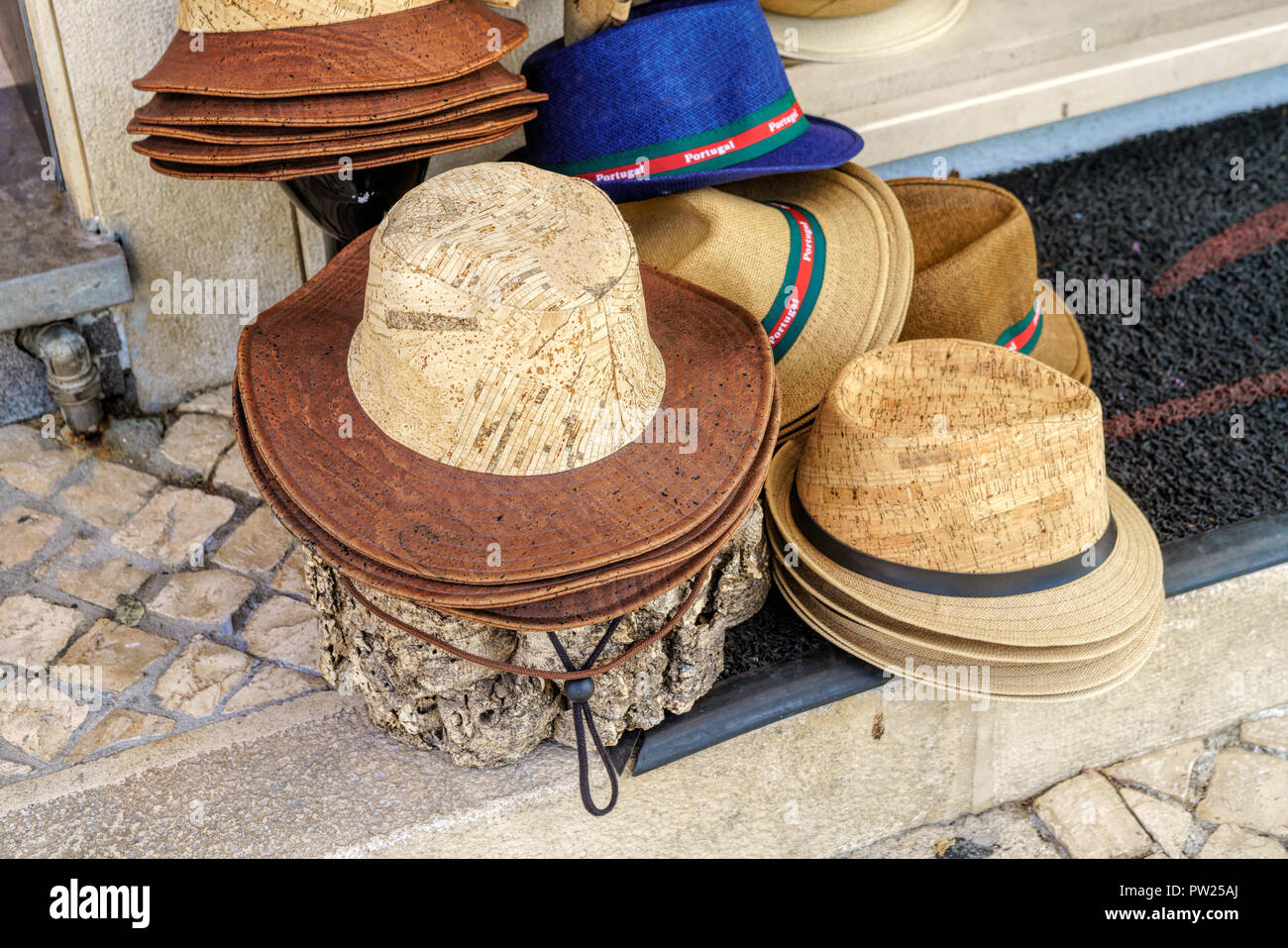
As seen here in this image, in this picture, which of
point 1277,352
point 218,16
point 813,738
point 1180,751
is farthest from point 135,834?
point 1277,352

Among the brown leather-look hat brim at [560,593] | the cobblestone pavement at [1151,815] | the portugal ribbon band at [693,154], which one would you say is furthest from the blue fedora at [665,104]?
the cobblestone pavement at [1151,815]

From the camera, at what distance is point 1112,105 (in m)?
4.34

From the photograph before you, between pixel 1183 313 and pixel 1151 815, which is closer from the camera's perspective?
pixel 1151 815

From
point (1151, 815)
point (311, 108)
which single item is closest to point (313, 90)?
point (311, 108)

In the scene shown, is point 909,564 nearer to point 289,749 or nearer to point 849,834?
point 849,834

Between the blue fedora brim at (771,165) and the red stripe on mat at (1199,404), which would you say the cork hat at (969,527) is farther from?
the red stripe on mat at (1199,404)

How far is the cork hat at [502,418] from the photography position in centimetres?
190

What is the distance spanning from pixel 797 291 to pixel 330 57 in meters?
1.08

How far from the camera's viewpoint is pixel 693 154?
8.73ft

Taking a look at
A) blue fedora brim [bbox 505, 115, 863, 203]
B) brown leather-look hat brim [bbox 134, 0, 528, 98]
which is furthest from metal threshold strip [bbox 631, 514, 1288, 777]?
brown leather-look hat brim [bbox 134, 0, 528, 98]

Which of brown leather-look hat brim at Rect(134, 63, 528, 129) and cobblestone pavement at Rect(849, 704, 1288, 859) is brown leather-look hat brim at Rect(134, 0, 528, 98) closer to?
brown leather-look hat brim at Rect(134, 63, 528, 129)

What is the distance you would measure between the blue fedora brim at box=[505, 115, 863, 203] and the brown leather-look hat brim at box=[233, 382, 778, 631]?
2.35 ft

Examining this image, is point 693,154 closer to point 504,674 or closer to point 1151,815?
point 504,674

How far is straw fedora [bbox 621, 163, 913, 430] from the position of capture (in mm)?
2637
